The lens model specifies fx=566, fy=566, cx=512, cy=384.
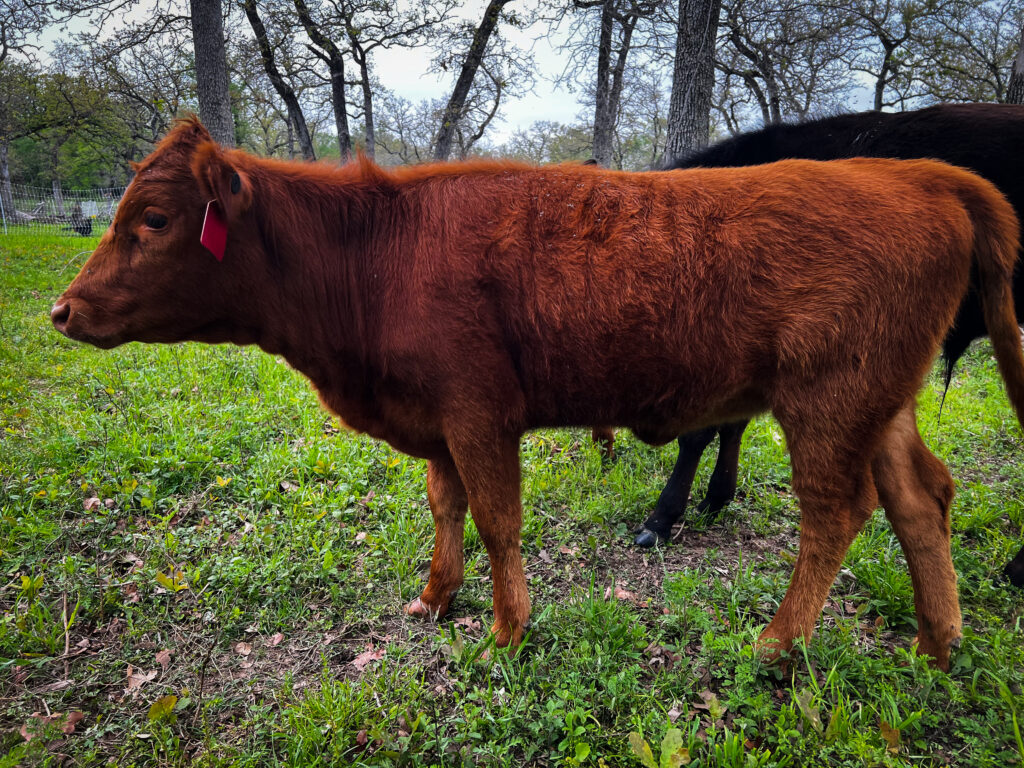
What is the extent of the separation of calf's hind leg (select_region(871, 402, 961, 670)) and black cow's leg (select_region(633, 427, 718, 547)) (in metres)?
1.06

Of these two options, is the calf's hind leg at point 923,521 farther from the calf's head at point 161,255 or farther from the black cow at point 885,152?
the calf's head at point 161,255

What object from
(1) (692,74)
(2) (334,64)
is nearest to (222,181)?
(1) (692,74)

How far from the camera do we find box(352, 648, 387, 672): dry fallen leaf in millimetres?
2602

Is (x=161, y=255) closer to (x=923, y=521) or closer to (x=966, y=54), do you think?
(x=923, y=521)

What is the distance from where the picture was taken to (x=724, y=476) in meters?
3.68

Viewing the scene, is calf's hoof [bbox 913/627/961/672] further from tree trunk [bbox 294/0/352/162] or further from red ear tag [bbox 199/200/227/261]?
tree trunk [bbox 294/0/352/162]

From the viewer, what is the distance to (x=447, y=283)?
2354 mm

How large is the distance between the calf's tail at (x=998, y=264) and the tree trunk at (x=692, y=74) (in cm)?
399

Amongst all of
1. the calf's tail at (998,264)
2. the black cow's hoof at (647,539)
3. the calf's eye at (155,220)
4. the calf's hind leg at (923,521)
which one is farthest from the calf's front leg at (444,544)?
the calf's tail at (998,264)

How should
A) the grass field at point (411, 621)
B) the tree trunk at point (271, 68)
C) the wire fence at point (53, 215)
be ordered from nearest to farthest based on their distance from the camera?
the grass field at point (411, 621) < the tree trunk at point (271, 68) < the wire fence at point (53, 215)

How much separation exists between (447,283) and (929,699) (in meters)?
2.59

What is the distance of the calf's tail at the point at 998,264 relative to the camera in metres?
2.23

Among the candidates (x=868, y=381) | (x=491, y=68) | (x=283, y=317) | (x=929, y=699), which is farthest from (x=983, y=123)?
(x=491, y=68)

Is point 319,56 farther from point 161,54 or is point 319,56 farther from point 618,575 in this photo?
point 618,575
